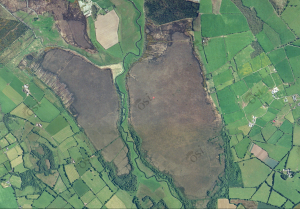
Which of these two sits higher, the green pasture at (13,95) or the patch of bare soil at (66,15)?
the patch of bare soil at (66,15)

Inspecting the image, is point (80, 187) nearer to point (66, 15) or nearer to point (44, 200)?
point (44, 200)

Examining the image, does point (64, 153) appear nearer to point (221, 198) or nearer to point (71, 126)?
point (71, 126)

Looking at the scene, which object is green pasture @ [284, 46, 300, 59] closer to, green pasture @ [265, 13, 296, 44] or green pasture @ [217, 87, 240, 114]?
green pasture @ [265, 13, 296, 44]

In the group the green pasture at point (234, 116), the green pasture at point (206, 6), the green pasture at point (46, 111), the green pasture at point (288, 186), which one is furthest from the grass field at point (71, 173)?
the green pasture at point (206, 6)

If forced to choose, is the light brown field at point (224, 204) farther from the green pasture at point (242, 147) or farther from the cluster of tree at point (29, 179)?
the cluster of tree at point (29, 179)

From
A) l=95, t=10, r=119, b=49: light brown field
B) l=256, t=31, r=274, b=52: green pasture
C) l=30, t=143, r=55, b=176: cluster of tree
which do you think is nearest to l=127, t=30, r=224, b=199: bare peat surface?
l=95, t=10, r=119, b=49: light brown field

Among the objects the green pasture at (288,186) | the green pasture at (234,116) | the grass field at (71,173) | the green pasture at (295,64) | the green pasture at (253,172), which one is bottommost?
the green pasture at (288,186)

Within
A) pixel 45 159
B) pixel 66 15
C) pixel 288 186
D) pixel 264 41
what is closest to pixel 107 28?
pixel 66 15
